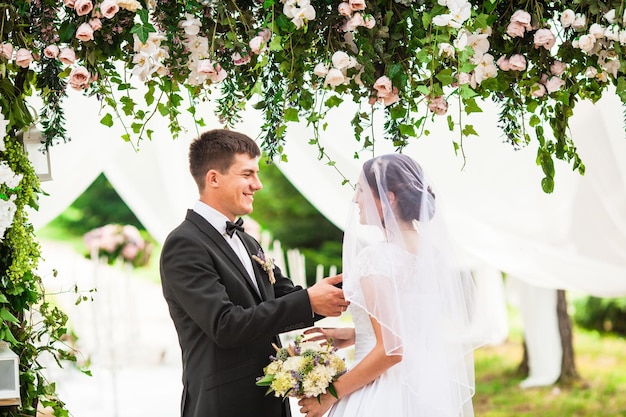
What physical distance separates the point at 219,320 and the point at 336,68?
812 millimetres

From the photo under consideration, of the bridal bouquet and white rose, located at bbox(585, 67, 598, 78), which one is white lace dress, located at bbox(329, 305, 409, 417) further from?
white rose, located at bbox(585, 67, 598, 78)

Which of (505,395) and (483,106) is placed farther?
(505,395)

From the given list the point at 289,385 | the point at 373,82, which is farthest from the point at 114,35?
the point at 289,385

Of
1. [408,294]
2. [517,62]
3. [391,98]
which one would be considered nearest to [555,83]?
[517,62]

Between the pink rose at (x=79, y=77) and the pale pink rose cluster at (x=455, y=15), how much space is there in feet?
3.25

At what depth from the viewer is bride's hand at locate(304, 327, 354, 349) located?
2.73 metres

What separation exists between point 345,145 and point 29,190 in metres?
1.90

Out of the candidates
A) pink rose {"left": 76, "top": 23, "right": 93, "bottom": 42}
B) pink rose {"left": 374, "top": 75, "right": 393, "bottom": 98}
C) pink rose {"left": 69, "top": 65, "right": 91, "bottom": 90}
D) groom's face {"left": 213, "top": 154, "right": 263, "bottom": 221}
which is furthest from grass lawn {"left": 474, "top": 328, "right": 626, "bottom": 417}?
pink rose {"left": 76, "top": 23, "right": 93, "bottom": 42}

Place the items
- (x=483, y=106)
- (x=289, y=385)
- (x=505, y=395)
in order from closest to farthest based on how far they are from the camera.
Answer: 1. (x=289, y=385)
2. (x=483, y=106)
3. (x=505, y=395)

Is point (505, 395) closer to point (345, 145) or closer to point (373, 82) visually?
point (345, 145)

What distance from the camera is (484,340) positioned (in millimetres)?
2512

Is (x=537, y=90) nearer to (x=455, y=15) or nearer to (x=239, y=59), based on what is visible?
(x=455, y=15)

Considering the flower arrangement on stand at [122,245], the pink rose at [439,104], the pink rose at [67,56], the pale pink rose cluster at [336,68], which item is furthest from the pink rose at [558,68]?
the flower arrangement on stand at [122,245]

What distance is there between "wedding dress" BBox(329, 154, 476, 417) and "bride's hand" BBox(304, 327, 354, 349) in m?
0.27
